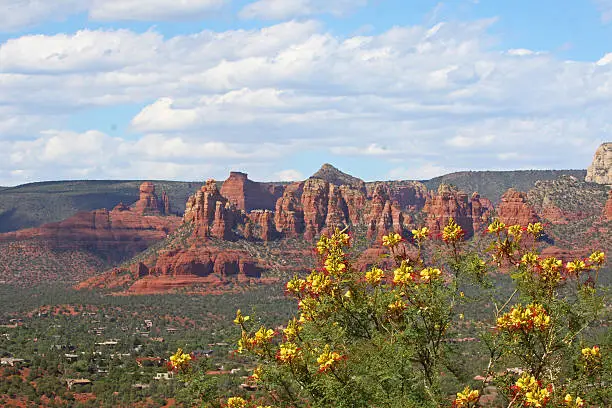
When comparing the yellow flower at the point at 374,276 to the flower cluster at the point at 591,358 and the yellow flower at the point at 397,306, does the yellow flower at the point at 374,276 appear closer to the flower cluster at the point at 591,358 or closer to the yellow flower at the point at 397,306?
the yellow flower at the point at 397,306

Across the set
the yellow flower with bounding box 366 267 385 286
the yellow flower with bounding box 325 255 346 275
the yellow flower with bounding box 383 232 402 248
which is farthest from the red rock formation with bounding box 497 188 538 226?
the yellow flower with bounding box 325 255 346 275

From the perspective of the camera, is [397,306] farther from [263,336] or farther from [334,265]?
[263,336]

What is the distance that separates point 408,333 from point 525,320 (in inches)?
130

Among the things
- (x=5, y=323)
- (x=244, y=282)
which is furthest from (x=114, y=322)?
(x=244, y=282)

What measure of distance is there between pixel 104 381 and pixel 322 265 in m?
53.1

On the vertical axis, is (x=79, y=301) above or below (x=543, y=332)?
below

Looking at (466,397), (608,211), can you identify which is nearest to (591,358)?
(466,397)

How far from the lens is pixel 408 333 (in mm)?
19141

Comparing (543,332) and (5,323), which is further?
(5,323)

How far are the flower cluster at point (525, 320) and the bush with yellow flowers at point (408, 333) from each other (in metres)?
0.07

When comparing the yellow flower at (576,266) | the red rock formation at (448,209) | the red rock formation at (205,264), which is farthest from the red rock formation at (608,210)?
the yellow flower at (576,266)

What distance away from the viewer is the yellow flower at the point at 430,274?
18641 millimetres

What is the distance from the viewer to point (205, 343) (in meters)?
107

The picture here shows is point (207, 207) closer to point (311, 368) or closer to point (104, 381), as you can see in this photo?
point (104, 381)
